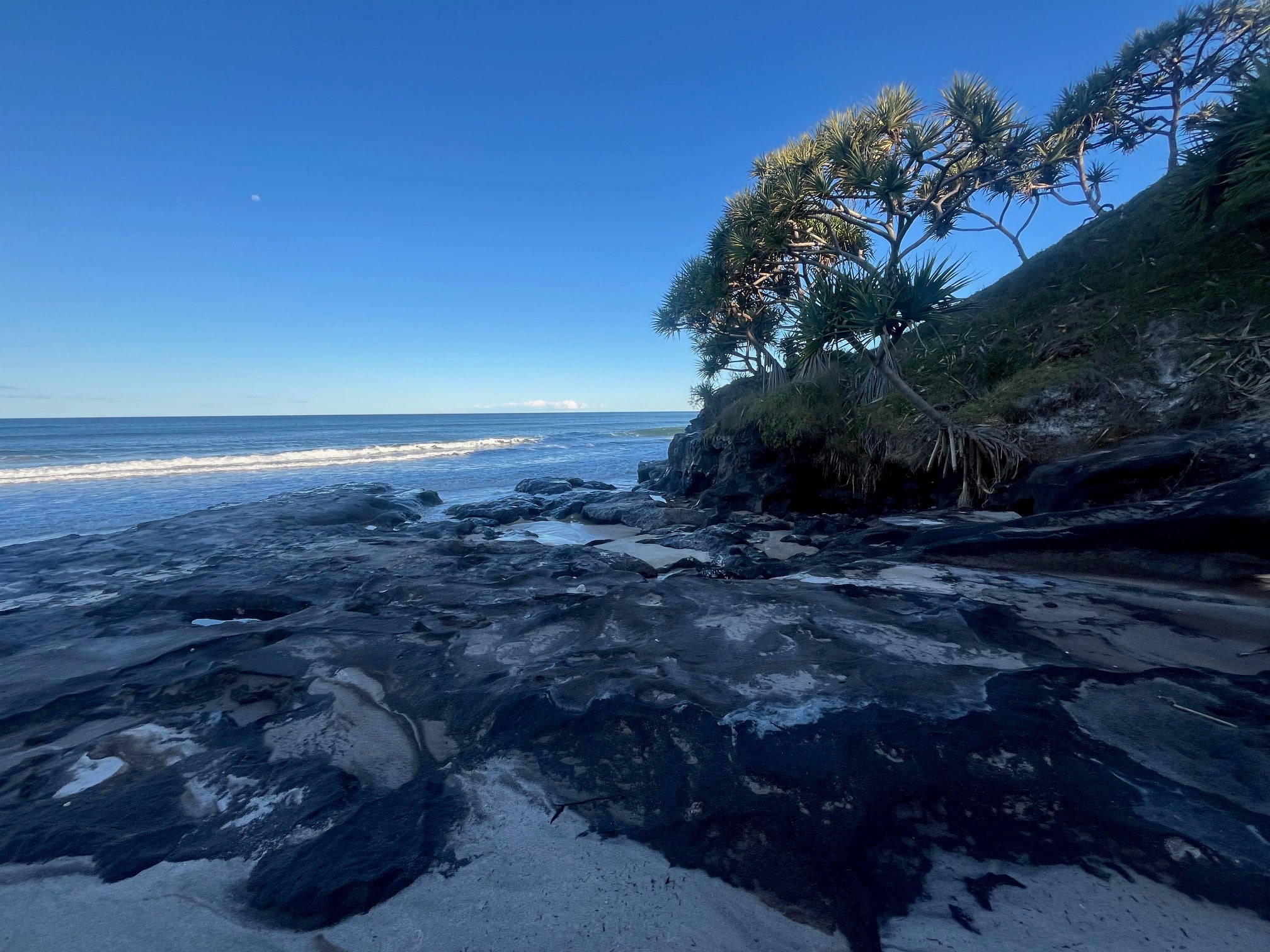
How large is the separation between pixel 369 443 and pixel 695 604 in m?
39.1

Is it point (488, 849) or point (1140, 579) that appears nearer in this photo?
point (488, 849)

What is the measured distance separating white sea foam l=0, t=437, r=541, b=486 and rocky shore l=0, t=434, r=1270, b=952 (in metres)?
20.8

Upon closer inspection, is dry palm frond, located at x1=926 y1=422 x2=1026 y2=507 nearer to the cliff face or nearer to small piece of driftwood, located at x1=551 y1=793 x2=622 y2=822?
the cliff face

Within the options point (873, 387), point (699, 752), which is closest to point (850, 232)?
point (873, 387)

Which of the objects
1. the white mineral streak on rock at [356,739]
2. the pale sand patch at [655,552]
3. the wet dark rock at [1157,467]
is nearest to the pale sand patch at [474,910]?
the white mineral streak on rock at [356,739]

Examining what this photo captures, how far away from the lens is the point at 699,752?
2986 mm

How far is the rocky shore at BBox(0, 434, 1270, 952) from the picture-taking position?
2104 millimetres

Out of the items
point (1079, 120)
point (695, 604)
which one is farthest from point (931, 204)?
point (695, 604)

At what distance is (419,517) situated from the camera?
44.4 feet

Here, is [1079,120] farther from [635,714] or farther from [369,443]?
[369,443]

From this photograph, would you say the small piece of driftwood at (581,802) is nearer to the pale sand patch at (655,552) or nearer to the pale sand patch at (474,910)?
the pale sand patch at (474,910)

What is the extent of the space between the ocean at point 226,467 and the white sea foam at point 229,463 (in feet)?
0.27

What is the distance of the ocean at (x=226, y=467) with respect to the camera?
1459cm

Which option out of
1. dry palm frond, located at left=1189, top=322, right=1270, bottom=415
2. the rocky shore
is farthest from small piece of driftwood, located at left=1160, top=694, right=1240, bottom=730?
dry palm frond, located at left=1189, top=322, right=1270, bottom=415
